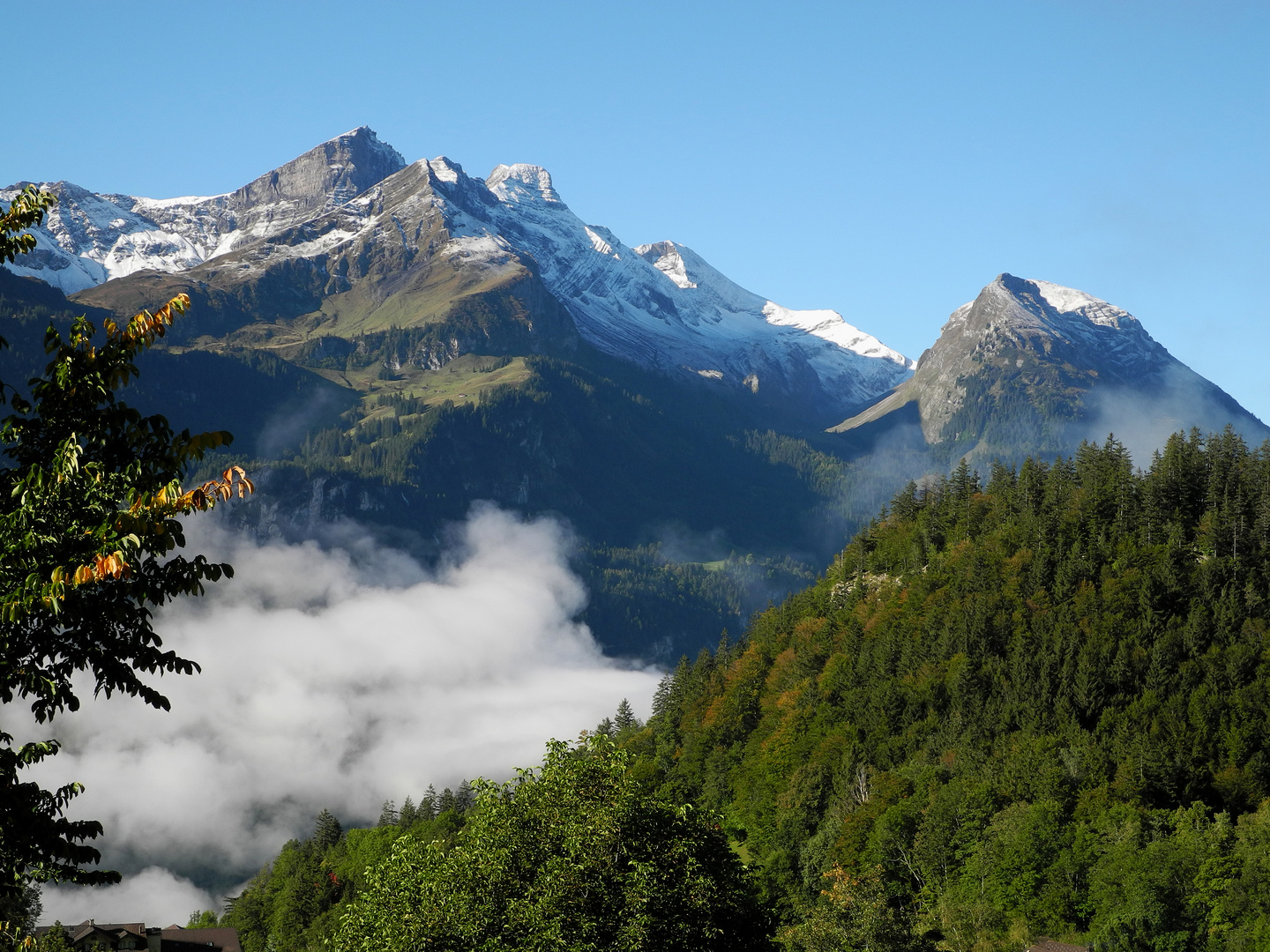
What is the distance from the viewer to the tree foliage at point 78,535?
63.5 ft

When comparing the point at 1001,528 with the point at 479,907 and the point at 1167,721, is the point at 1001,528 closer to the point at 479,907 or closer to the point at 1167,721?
the point at 1167,721

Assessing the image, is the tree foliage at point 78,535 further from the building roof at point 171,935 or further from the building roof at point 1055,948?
the building roof at point 171,935

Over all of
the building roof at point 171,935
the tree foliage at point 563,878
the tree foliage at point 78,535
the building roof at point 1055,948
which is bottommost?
the building roof at point 1055,948

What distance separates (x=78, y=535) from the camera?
19656mm

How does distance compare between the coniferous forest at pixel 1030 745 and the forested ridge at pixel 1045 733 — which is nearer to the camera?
the coniferous forest at pixel 1030 745

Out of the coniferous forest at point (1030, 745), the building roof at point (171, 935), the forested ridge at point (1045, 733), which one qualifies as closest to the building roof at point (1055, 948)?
the coniferous forest at point (1030, 745)

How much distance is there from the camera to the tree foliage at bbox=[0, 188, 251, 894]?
19.4 meters

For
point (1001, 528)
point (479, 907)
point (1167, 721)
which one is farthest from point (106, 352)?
point (1001, 528)

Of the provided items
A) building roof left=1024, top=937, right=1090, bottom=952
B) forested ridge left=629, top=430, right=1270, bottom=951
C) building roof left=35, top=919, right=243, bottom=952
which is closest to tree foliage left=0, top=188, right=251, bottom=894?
forested ridge left=629, top=430, right=1270, bottom=951

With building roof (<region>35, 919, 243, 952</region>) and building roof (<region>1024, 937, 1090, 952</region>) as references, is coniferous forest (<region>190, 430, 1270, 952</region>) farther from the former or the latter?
building roof (<region>35, 919, 243, 952</region>)

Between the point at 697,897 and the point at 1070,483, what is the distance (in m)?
169

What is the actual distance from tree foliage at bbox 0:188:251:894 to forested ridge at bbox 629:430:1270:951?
3400 inches

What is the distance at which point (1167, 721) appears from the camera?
14550 cm

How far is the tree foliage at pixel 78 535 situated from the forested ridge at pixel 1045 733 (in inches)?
3400
